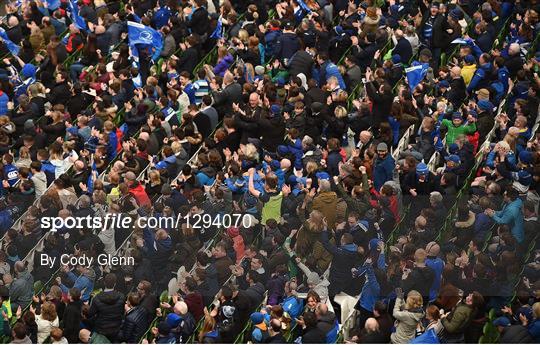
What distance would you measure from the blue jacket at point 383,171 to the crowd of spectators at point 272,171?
22mm

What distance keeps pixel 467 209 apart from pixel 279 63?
649 cm

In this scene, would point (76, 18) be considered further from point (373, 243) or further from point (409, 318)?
point (409, 318)

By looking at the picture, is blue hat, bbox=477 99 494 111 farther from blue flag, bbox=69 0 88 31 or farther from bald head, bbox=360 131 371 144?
blue flag, bbox=69 0 88 31

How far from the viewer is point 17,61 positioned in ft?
95.8

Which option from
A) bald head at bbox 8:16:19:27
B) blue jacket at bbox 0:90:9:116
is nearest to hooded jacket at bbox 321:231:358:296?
blue jacket at bbox 0:90:9:116

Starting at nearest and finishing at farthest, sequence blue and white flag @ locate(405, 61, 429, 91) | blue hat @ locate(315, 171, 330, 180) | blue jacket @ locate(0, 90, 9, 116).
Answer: blue hat @ locate(315, 171, 330, 180), blue and white flag @ locate(405, 61, 429, 91), blue jacket @ locate(0, 90, 9, 116)

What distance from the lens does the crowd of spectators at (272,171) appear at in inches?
835

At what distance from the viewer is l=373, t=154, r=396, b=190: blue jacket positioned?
78.4 ft

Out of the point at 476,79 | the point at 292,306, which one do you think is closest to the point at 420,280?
the point at 292,306

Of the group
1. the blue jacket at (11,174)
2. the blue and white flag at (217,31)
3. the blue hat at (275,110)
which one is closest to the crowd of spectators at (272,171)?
the blue jacket at (11,174)

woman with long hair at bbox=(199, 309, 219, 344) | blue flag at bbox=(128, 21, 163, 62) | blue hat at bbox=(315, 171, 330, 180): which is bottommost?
blue flag at bbox=(128, 21, 163, 62)

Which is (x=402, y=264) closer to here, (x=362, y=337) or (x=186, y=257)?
(x=362, y=337)

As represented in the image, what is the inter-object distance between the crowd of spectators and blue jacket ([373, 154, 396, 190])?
22 mm

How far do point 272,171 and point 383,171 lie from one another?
176 cm
